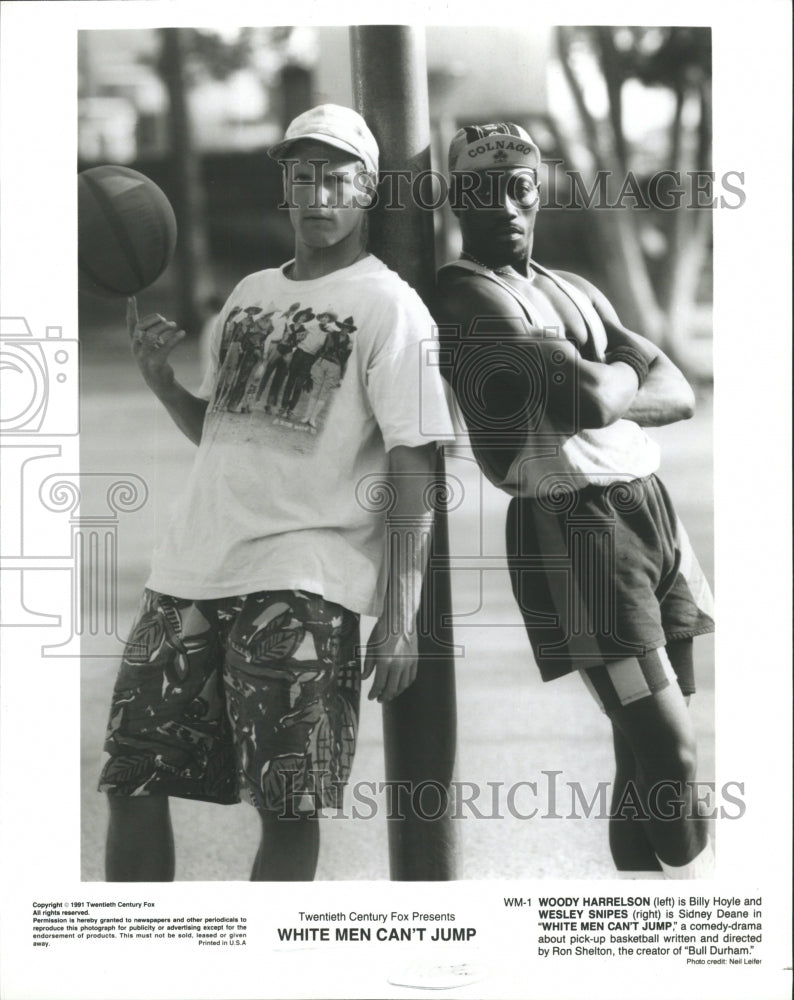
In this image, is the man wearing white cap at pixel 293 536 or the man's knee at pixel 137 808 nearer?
the man wearing white cap at pixel 293 536

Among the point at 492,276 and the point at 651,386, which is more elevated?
the point at 492,276

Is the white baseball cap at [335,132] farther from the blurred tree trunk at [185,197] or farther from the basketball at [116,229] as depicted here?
the basketball at [116,229]

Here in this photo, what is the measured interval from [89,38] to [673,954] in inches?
137

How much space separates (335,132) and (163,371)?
93 centimetres

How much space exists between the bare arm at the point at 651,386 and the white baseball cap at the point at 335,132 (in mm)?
804

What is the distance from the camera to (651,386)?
400 cm

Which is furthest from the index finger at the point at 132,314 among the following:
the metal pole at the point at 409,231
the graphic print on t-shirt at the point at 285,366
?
the metal pole at the point at 409,231

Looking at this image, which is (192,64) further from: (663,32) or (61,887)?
(61,887)

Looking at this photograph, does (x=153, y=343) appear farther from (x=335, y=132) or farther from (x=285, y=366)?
(x=335, y=132)

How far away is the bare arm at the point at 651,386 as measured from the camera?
13.1 feet

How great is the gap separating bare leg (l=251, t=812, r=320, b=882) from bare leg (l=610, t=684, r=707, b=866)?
41.2 inches

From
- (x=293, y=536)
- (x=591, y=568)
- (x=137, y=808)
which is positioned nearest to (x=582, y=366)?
(x=591, y=568)

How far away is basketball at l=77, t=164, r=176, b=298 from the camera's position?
13.0 feet

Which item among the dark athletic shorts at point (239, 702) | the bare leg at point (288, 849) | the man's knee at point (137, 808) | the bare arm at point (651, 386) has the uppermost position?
the bare arm at point (651, 386)
